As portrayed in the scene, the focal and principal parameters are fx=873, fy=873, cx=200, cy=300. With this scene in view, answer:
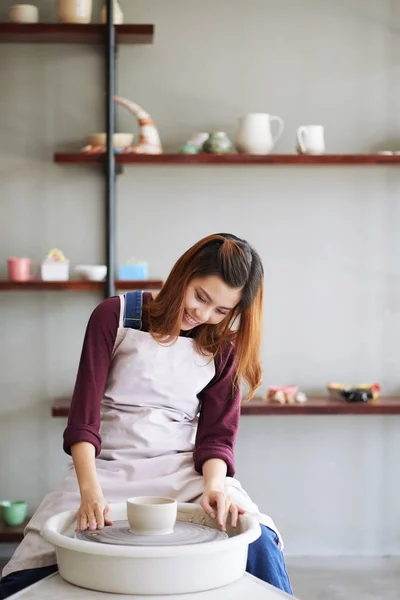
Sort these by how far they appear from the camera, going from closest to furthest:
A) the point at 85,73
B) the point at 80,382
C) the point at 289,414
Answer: the point at 80,382
the point at 289,414
the point at 85,73

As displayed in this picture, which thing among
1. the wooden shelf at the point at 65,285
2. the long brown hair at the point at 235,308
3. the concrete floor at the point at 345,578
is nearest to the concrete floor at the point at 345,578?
the concrete floor at the point at 345,578

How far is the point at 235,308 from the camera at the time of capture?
2.13 m

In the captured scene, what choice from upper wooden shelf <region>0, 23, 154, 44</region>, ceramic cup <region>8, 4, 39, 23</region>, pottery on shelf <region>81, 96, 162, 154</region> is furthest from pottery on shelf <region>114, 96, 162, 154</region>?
ceramic cup <region>8, 4, 39, 23</region>

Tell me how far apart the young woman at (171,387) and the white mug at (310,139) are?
4.94ft

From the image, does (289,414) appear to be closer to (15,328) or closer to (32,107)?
(15,328)

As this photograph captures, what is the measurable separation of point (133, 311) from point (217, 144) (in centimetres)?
151

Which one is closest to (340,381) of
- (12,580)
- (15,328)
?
(15,328)

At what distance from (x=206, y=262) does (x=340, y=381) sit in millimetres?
1877

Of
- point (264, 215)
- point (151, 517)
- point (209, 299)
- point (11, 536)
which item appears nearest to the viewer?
→ point (151, 517)

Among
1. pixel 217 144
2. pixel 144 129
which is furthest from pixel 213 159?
pixel 144 129

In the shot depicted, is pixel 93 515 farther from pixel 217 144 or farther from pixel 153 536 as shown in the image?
pixel 217 144

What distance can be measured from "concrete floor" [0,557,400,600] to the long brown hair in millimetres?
1409

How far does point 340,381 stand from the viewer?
3.78 m

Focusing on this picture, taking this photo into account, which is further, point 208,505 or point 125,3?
point 125,3
